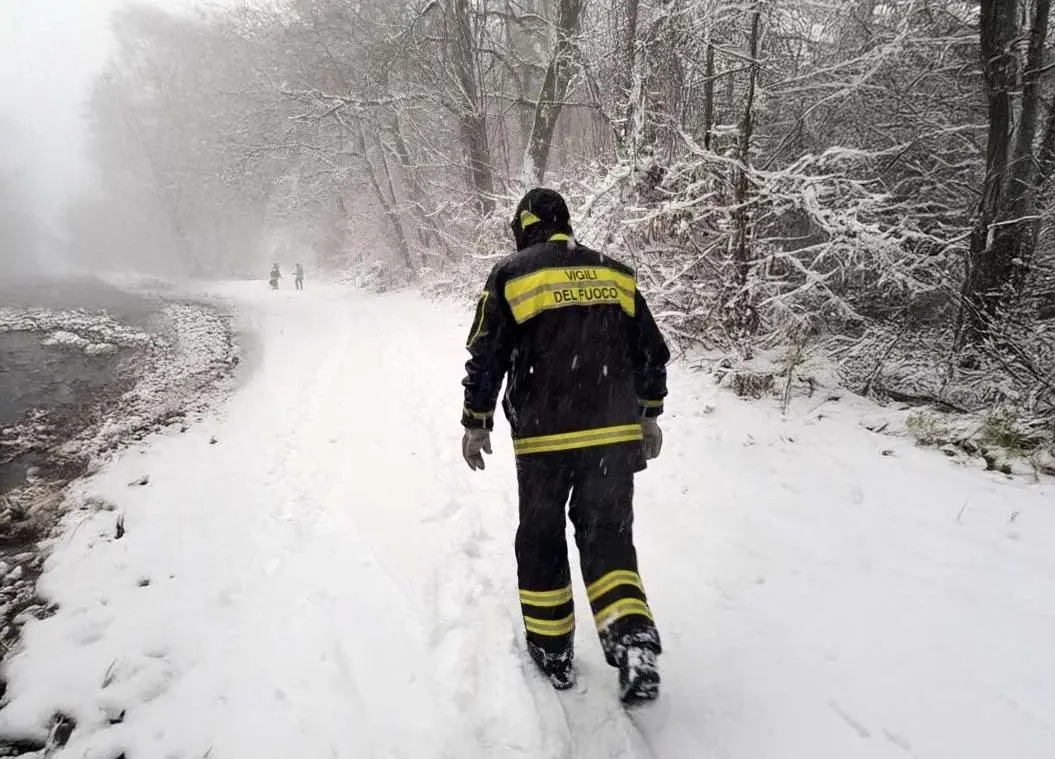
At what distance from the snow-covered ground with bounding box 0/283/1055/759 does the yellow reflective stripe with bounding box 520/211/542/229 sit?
196 cm

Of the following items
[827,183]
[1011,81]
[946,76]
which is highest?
[946,76]

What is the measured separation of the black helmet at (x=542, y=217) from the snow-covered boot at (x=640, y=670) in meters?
1.71

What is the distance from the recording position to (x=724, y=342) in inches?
228

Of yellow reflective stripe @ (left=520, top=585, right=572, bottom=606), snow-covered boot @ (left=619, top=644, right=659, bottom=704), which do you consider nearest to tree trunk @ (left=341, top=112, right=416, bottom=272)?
yellow reflective stripe @ (left=520, top=585, right=572, bottom=606)

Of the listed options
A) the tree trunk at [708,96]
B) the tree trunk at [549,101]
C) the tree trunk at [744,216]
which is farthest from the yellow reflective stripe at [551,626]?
the tree trunk at [549,101]

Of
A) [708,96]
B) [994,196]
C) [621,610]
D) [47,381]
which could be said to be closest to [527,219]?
[621,610]

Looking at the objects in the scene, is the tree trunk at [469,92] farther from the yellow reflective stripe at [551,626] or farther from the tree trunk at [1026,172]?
the yellow reflective stripe at [551,626]

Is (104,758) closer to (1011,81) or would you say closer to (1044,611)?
(1044,611)

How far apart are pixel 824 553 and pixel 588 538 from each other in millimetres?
1770

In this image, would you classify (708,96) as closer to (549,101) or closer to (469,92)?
(549,101)

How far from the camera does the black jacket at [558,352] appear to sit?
220cm

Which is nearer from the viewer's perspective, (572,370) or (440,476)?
(572,370)

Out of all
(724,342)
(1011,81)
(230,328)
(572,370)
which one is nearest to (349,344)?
(230,328)

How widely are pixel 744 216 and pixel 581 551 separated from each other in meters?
4.23
